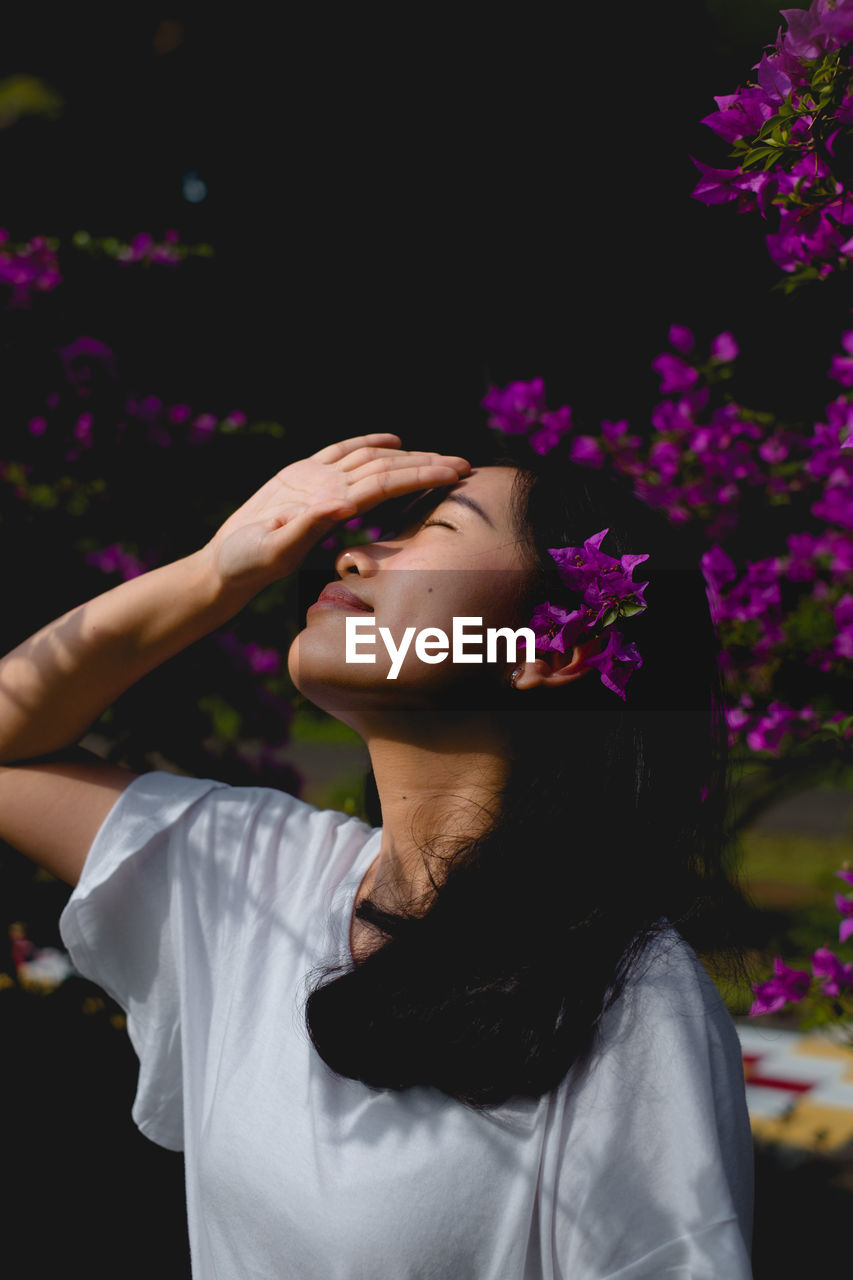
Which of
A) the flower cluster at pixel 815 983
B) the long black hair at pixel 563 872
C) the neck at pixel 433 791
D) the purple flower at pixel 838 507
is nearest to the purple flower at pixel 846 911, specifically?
the flower cluster at pixel 815 983

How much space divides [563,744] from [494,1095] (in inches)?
17.8

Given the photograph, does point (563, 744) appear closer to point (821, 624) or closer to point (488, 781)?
point (488, 781)

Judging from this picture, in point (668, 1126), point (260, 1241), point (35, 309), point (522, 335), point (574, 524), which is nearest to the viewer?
point (668, 1126)

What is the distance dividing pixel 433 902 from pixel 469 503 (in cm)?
51

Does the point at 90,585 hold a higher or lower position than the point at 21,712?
lower

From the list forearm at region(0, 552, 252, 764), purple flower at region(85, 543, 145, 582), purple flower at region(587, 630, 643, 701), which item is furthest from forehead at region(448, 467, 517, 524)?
purple flower at region(85, 543, 145, 582)

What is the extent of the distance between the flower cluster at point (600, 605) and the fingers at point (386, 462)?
188 millimetres

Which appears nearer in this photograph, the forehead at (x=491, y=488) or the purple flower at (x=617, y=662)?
the purple flower at (x=617, y=662)

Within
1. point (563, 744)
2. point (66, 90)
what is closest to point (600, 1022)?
point (563, 744)

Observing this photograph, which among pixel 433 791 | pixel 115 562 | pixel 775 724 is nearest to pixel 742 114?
pixel 433 791

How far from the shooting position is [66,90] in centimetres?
335

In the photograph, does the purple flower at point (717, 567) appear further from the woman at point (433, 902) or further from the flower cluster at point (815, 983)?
the woman at point (433, 902)

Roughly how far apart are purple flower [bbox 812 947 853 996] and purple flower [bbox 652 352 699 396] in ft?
4.44

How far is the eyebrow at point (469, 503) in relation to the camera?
1384 millimetres
